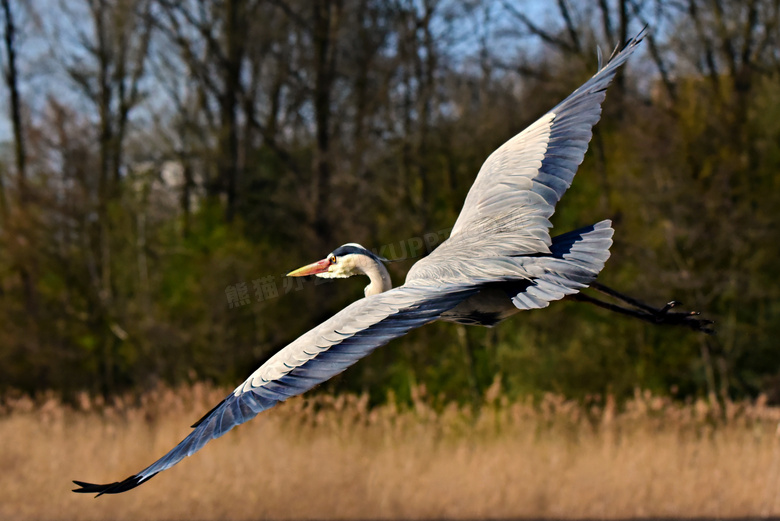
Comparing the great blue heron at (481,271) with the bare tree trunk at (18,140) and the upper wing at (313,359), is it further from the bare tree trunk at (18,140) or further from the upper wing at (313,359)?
the bare tree trunk at (18,140)

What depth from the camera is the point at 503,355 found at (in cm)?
1126

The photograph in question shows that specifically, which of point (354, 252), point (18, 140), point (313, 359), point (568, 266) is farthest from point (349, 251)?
point (18, 140)

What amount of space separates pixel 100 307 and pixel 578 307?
22.7 ft

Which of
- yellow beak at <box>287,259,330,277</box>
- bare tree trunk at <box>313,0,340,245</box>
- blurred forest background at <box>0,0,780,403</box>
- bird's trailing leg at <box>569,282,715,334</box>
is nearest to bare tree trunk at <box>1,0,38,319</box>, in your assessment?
blurred forest background at <box>0,0,780,403</box>

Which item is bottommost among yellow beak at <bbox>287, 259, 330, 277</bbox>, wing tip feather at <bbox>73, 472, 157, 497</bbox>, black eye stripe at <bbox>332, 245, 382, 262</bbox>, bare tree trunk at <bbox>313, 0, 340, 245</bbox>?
wing tip feather at <bbox>73, 472, 157, 497</bbox>

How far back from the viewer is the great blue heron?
304 centimetres

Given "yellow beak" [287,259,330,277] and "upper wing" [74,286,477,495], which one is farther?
"yellow beak" [287,259,330,277]

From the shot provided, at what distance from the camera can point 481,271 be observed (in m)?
3.73

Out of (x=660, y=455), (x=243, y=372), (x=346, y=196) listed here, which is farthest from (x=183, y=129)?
(x=660, y=455)

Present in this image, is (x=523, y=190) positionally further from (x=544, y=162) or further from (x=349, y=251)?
(x=349, y=251)

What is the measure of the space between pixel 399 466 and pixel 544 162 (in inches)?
178

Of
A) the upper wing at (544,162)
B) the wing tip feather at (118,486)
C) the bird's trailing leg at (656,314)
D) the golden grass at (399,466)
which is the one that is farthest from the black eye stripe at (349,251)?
the golden grass at (399,466)

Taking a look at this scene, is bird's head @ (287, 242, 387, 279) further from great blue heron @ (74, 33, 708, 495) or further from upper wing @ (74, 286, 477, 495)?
upper wing @ (74, 286, 477, 495)

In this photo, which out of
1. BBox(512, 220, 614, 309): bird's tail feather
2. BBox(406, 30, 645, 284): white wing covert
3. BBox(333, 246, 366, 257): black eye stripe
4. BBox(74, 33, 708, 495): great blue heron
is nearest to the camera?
BBox(74, 33, 708, 495): great blue heron
